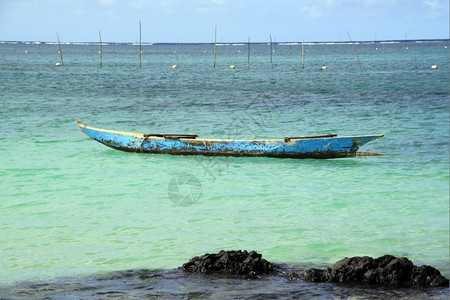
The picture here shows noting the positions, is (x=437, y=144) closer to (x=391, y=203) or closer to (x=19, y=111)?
(x=391, y=203)

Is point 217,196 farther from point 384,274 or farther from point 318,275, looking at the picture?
point 384,274

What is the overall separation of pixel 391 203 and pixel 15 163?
29.9ft

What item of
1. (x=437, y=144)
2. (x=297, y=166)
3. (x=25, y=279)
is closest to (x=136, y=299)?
(x=25, y=279)

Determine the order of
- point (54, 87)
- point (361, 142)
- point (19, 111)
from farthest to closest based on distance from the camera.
Result: point (54, 87)
point (19, 111)
point (361, 142)

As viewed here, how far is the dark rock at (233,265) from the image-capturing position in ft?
22.5

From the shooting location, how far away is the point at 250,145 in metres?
14.6

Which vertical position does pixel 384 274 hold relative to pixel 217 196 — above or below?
below

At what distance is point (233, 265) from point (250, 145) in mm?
7871

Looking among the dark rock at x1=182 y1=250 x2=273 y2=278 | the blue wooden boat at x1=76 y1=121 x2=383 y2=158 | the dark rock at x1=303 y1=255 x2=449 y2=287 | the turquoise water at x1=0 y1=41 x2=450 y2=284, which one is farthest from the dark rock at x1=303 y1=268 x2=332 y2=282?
the blue wooden boat at x1=76 y1=121 x2=383 y2=158

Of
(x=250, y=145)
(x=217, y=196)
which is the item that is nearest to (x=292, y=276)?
(x=217, y=196)

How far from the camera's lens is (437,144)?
17.5m

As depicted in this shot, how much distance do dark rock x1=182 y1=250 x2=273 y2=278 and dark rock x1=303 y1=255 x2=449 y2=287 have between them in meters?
0.55

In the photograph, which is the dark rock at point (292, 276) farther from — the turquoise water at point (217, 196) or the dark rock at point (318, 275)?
the turquoise water at point (217, 196)

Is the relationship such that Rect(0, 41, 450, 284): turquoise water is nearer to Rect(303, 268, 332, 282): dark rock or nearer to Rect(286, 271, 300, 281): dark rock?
Rect(286, 271, 300, 281): dark rock
